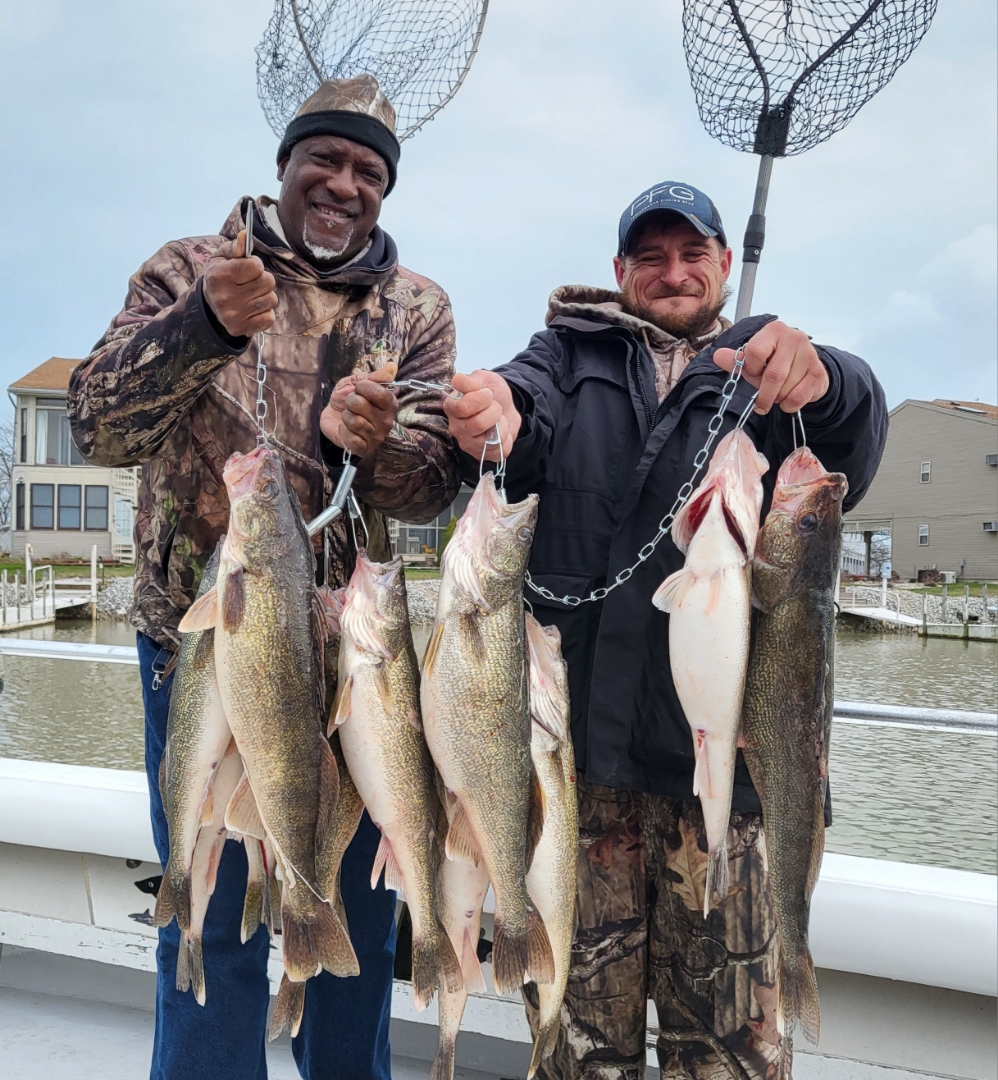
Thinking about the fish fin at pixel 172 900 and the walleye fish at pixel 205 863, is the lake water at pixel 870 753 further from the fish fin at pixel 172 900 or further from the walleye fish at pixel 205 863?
the fish fin at pixel 172 900

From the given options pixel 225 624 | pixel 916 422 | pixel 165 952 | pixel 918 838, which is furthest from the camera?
pixel 916 422

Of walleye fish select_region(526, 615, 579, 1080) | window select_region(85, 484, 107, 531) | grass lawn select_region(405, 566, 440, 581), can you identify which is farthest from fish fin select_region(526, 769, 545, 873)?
window select_region(85, 484, 107, 531)

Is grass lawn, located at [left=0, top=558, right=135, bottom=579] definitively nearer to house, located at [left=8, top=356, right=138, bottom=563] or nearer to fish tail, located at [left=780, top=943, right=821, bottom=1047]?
house, located at [left=8, top=356, right=138, bottom=563]

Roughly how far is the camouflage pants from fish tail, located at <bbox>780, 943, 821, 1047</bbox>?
0.89 ft

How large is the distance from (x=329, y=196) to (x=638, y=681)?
1777mm

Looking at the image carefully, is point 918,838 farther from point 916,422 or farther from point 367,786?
point 916,422

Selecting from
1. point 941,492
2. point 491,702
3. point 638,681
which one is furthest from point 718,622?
point 941,492

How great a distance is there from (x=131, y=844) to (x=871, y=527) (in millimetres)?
50655

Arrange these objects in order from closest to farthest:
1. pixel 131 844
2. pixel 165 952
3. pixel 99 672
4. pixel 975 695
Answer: pixel 165 952 < pixel 131 844 < pixel 99 672 < pixel 975 695

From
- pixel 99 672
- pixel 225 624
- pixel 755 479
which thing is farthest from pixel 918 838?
pixel 99 672

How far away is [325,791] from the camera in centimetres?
222

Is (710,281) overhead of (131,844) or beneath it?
overhead

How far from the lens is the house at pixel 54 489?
→ 36.0m

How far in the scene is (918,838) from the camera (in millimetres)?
8867
